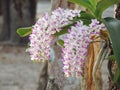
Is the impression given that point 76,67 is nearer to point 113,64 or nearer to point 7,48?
point 113,64

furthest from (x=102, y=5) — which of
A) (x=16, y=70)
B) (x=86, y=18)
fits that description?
(x=16, y=70)

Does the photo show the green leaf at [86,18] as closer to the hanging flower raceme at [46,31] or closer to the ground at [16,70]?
the hanging flower raceme at [46,31]

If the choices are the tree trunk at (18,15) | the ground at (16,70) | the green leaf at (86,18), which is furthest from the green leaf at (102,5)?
the tree trunk at (18,15)

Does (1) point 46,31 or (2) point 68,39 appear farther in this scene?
(1) point 46,31

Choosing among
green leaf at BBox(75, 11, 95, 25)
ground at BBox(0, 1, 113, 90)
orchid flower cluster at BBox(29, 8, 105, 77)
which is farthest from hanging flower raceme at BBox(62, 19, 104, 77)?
ground at BBox(0, 1, 113, 90)

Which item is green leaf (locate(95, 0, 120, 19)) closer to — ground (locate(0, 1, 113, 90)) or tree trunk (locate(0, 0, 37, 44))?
ground (locate(0, 1, 113, 90))

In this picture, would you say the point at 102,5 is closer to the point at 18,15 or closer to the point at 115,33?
the point at 115,33
